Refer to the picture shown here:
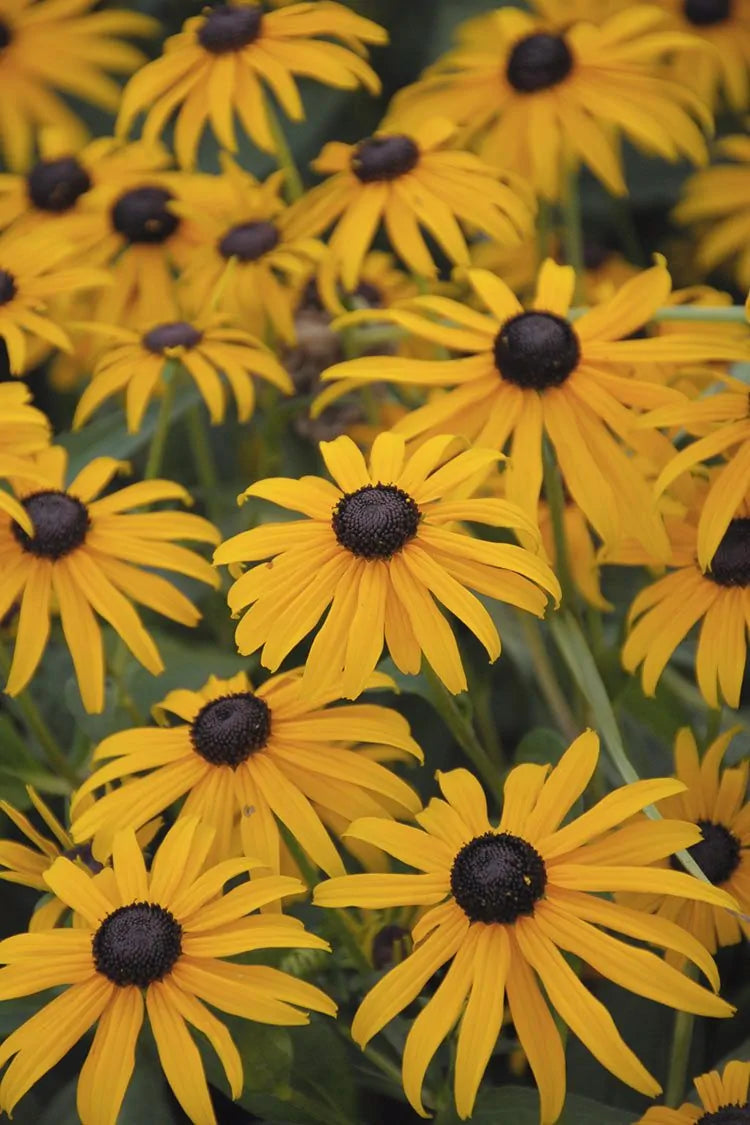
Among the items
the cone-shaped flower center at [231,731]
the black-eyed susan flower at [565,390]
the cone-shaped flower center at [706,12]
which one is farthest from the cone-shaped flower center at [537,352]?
the cone-shaped flower center at [706,12]

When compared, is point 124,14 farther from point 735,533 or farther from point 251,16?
point 735,533

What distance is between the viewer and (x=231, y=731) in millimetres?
736

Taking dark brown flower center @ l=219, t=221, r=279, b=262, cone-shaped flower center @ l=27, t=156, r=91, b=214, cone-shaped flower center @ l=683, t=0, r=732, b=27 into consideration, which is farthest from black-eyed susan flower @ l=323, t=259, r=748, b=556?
cone-shaped flower center @ l=683, t=0, r=732, b=27

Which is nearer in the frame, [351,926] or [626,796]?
[626,796]

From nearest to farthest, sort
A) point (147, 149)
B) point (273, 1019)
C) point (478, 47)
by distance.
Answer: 1. point (273, 1019)
2. point (147, 149)
3. point (478, 47)

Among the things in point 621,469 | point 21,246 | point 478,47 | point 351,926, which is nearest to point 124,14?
point 478,47

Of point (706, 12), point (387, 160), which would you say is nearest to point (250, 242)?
point (387, 160)

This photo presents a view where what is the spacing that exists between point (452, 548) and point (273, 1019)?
0.22 metres

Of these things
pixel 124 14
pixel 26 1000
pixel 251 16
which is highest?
pixel 251 16

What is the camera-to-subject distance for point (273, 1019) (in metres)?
0.62

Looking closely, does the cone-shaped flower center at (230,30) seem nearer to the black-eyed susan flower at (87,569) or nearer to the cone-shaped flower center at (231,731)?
the black-eyed susan flower at (87,569)

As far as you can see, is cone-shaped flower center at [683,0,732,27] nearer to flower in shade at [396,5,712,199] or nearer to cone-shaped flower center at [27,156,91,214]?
flower in shade at [396,5,712,199]

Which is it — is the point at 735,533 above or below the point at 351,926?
above

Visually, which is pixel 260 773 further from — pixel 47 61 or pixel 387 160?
pixel 47 61
